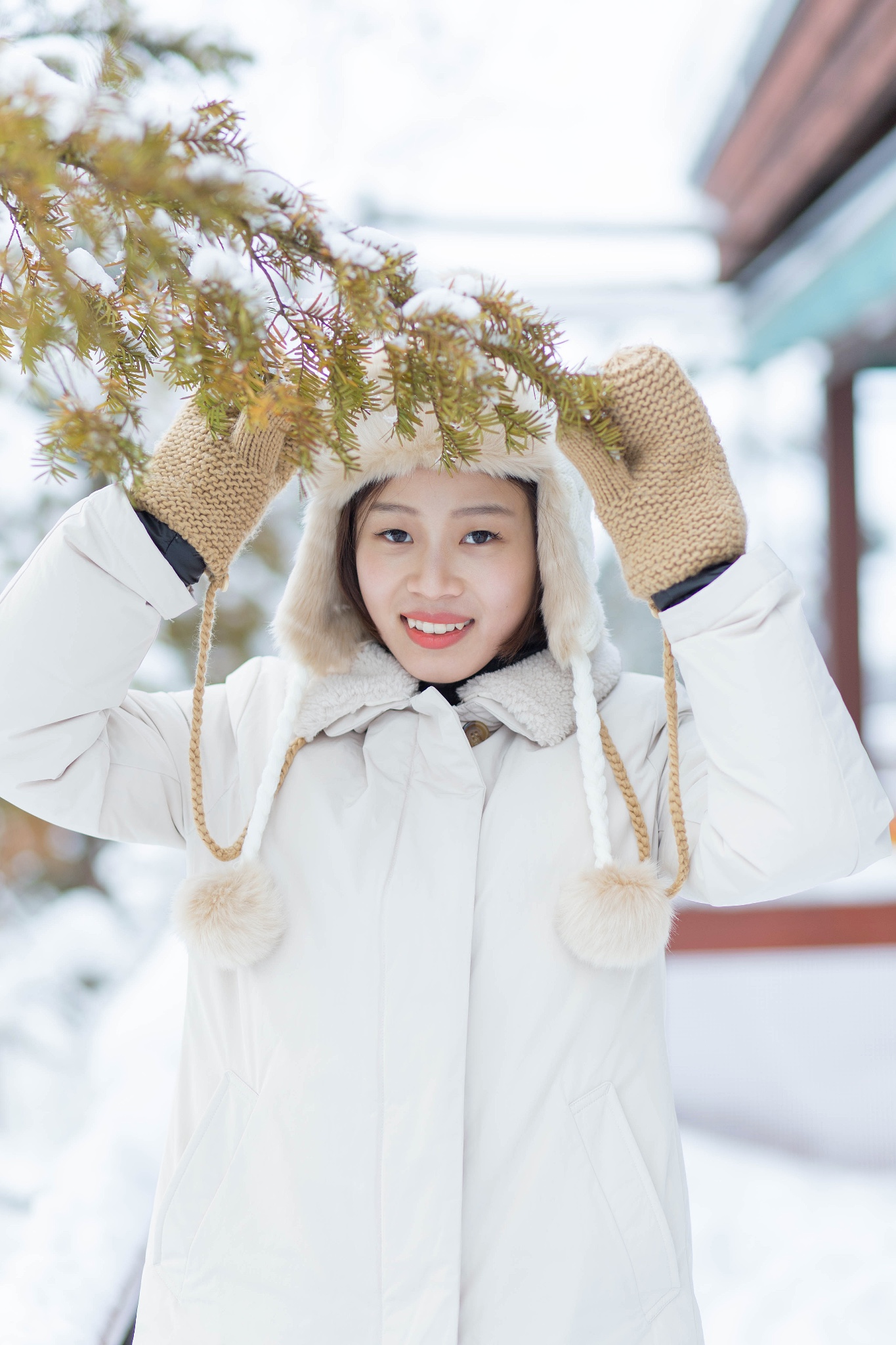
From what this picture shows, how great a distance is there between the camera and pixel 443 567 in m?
0.97

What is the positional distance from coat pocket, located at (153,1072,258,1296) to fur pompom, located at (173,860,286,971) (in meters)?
0.13

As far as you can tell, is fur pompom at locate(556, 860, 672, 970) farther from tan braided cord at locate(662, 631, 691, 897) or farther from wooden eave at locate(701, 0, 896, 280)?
wooden eave at locate(701, 0, 896, 280)

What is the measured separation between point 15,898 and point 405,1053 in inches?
116

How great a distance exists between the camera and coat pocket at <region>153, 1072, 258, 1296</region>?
0.89m

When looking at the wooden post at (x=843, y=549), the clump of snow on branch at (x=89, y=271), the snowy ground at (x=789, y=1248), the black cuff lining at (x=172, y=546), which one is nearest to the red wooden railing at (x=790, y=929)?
the snowy ground at (x=789, y=1248)

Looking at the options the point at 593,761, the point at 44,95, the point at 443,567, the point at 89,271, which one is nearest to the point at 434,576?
the point at 443,567

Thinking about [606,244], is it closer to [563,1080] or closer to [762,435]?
[762,435]

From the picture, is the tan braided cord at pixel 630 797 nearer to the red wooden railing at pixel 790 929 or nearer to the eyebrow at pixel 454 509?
the eyebrow at pixel 454 509

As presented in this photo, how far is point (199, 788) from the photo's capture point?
0.94 meters

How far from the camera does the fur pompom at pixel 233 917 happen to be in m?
0.88

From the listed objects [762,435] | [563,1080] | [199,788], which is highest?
[762,435]

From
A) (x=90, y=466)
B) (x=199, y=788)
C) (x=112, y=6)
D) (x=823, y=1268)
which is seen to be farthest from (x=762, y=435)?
(x=90, y=466)

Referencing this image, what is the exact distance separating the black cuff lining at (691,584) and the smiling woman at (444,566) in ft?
0.69

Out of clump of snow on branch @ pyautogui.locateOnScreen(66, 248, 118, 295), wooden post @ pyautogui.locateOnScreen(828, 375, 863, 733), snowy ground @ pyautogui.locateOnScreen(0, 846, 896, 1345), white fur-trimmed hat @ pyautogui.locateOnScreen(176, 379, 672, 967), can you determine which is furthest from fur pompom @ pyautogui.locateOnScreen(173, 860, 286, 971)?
wooden post @ pyautogui.locateOnScreen(828, 375, 863, 733)
